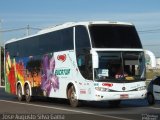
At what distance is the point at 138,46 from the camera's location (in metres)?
20.8

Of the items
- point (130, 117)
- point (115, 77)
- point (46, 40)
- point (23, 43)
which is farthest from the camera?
point (23, 43)

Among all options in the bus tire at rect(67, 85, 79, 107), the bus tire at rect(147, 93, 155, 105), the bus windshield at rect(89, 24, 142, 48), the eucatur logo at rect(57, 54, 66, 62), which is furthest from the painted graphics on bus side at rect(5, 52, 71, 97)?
the bus tire at rect(147, 93, 155, 105)

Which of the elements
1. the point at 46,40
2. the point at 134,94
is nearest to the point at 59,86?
the point at 46,40

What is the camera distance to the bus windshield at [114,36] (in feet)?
66.5

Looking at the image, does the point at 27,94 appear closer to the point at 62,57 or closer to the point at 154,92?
the point at 62,57

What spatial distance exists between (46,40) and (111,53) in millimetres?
5559

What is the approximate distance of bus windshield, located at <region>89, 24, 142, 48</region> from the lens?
20.3 metres

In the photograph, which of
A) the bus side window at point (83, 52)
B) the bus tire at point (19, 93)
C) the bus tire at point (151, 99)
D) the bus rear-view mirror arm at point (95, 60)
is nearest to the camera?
the bus rear-view mirror arm at point (95, 60)

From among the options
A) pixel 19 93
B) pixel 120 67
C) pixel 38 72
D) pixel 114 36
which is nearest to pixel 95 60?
pixel 120 67

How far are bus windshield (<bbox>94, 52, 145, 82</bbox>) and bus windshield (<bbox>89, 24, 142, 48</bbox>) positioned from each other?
0.42 metres

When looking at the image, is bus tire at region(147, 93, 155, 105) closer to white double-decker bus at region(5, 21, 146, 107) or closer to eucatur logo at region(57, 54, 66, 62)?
white double-decker bus at region(5, 21, 146, 107)

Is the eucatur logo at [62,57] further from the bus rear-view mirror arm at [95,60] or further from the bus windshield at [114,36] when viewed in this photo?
the bus rear-view mirror arm at [95,60]

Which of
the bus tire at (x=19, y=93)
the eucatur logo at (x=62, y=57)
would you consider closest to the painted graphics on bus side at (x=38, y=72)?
the eucatur logo at (x=62, y=57)

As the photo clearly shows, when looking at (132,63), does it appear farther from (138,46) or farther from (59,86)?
(59,86)
